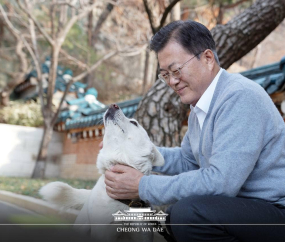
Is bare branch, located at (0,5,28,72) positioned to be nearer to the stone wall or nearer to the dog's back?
the stone wall

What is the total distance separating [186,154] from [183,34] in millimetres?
462

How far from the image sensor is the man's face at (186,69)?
0.93 meters

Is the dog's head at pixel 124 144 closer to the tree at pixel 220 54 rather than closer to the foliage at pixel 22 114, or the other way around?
the tree at pixel 220 54

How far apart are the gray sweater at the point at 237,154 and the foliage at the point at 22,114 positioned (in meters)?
1.22

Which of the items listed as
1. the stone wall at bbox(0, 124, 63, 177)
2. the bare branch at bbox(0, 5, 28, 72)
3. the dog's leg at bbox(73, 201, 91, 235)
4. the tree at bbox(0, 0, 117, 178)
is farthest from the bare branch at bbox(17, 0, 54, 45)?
the dog's leg at bbox(73, 201, 91, 235)

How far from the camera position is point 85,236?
3.51ft

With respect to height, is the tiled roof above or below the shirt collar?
above

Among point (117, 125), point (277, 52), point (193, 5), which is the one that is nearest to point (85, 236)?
point (117, 125)

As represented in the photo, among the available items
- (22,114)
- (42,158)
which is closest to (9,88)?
(22,114)

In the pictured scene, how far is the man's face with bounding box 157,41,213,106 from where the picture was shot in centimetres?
93

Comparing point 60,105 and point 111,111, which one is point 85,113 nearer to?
point 60,105

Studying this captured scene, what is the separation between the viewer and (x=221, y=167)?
0.77m

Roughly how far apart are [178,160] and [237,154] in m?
0.44

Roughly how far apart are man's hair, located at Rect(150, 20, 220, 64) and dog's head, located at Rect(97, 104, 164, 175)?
0.88 feet
